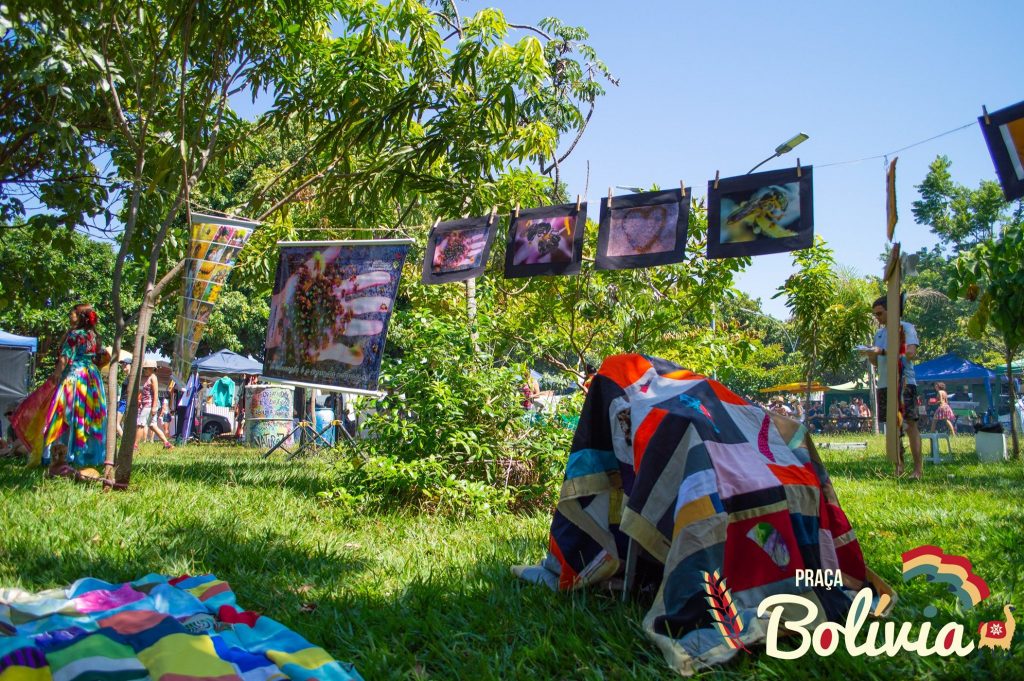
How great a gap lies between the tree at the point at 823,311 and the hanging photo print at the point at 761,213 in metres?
6.40

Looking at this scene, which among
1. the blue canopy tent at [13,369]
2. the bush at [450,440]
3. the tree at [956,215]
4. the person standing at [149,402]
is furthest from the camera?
the tree at [956,215]

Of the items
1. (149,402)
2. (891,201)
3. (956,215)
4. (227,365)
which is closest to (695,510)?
(891,201)

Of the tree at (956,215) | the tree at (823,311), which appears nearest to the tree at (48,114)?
the tree at (823,311)

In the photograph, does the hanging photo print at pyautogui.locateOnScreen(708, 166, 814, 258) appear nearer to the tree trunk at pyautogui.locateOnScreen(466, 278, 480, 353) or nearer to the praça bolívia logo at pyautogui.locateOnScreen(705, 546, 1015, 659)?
the tree trunk at pyautogui.locateOnScreen(466, 278, 480, 353)

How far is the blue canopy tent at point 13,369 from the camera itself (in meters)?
14.1

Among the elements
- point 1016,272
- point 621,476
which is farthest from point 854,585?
point 1016,272

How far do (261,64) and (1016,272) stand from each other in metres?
7.77

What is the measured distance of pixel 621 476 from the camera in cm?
300

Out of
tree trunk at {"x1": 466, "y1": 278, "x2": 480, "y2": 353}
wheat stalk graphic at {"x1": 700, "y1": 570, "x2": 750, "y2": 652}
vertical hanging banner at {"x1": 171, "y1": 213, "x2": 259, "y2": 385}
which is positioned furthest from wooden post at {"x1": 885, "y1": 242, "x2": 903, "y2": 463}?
vertical hanging banner at {"x1": 171, "y1": 213, "x2": 259, "y2": 385}

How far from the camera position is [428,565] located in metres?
3.71

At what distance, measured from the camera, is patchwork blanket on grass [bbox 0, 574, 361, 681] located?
80.5 inches

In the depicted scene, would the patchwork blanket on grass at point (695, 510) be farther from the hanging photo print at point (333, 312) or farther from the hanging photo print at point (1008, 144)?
the hanging photo print at point (333, 312)

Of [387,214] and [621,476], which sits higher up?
[387,214]

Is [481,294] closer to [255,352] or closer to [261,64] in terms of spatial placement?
[261,64]
